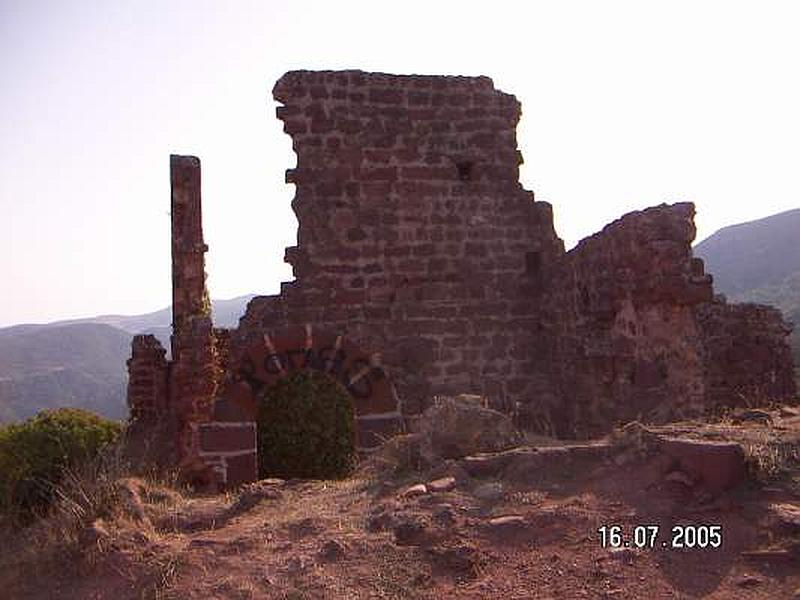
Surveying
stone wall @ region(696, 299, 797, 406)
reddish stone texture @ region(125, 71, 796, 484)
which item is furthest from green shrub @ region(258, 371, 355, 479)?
stone wall @ region(696, 299, 797, 406)

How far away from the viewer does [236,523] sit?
18.1 ft

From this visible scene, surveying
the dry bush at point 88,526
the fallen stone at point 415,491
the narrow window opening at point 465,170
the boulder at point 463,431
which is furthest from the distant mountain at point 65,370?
the fallen stone at point 415,491

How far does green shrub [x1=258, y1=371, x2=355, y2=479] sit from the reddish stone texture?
0.20 meters

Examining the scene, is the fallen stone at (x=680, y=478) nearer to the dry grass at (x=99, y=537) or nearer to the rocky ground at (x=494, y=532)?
the rocky ground at (x=494, y=532)

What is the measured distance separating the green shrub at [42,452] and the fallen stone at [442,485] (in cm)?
365

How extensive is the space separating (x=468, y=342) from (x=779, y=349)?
4388 millimetres

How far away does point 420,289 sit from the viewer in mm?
10836

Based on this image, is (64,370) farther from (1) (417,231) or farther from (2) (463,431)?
(2) (463,431)

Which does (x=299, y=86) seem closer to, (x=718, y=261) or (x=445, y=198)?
(x=445, y=198)

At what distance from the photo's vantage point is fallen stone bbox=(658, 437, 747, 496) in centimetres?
467

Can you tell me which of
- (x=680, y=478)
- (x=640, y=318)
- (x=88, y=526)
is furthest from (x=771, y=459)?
(x=88, y=526)

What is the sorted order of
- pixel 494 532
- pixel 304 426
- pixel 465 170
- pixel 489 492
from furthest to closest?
pixel 465 170
pixel 304 426
pixel 489 492
pixel 494 532

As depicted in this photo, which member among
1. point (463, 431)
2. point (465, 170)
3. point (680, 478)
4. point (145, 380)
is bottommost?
point (680, 478)

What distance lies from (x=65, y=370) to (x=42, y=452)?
60793 mm
